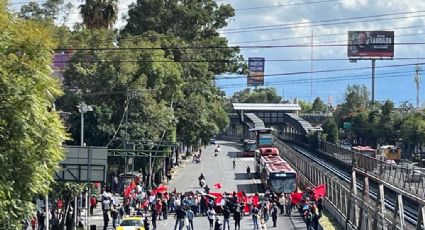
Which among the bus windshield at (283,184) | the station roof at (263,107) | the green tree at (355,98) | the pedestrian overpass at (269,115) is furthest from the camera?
the green tree at (355,98)

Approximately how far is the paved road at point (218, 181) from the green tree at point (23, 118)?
21.0 meters

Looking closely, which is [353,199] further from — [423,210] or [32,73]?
[32,73]

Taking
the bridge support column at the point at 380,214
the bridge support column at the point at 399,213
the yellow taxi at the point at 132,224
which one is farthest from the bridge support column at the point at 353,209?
the yellow taxi at the point at 132,224

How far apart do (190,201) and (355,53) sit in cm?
10403

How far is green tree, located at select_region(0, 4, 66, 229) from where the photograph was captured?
69.0ft

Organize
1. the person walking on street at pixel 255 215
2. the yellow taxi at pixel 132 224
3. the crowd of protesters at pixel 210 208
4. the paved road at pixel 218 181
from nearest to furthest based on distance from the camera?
the yellow taxi at pixel 132 224, the crowd of protesters at pixel 210 208, the person walking on street at pixel 255 215, the paved road at pixel 218 181

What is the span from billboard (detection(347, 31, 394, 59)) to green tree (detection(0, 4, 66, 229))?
124277 mm

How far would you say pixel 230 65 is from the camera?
304 ft

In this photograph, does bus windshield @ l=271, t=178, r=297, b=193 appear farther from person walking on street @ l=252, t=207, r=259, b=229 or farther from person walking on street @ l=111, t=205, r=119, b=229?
person walking on street @ l=111, t=205, r=119, b=229

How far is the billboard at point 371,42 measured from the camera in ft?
469

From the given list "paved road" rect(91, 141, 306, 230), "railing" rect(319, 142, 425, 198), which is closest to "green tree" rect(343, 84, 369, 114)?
"paved road" rect(91, 141, 306, 230)

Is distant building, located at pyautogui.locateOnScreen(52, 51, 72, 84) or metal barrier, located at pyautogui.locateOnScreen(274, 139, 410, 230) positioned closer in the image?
metal barrier, located at pyautogui.locateOnScreen(274, 139, 410, 230)

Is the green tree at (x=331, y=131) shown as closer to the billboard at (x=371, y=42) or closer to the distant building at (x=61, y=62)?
the billboard at (x=371, y=42)

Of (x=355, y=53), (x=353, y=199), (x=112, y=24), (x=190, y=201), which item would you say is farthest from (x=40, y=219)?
(x=355, y=53)
